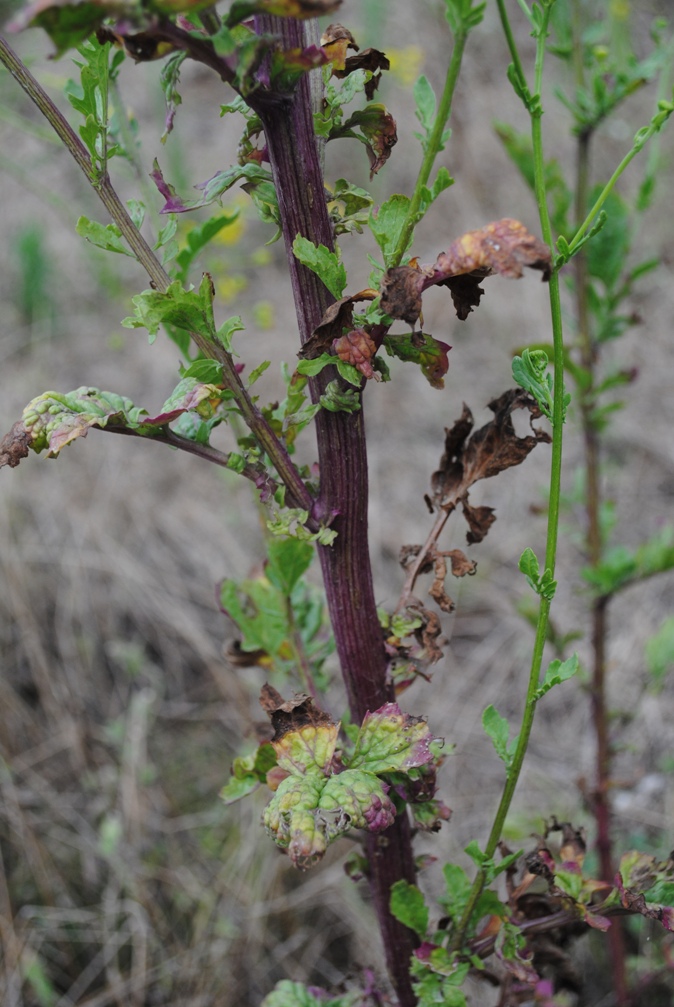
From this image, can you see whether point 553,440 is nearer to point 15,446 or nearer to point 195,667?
point 15,446

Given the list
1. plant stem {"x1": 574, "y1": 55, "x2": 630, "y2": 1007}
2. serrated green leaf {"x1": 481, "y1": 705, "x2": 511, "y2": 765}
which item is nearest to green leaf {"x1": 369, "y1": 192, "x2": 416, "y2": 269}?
serrated green leaf {"x1": 481, "y1": 705, "x2": 511, "y2": 765}

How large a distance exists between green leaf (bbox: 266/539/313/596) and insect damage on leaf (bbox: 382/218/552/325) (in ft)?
1.26

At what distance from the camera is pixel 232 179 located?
72cm

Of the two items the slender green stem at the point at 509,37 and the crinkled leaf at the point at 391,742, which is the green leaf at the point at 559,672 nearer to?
the crinkled leaf at the point at 391,742

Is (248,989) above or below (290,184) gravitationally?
below

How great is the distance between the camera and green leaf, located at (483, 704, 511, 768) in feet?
2.67

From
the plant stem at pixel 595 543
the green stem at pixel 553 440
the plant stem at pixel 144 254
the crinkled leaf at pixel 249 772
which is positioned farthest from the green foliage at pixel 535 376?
the plant stem at pixel 595 543

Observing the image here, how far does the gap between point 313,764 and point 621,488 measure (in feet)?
8.13

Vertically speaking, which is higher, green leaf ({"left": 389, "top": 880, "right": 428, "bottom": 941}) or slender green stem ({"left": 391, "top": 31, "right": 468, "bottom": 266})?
slender green stem ({"left": 391, "top": 31, "right": 468, "bottom": 266})

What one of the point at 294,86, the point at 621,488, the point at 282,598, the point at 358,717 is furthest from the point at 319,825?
the point at 621,488

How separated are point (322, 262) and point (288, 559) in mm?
422

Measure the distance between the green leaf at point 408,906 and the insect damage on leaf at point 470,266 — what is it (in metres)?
0.62

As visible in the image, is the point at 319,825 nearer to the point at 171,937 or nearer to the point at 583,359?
the point at 583,359

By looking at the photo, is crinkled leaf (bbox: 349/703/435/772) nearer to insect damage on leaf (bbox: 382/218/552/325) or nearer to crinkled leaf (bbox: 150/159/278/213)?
insect damage on leaf (bbox: 382/218/552/325)
